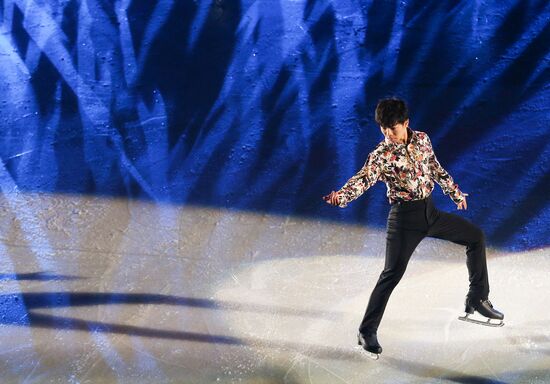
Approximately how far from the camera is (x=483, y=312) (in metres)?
4.36

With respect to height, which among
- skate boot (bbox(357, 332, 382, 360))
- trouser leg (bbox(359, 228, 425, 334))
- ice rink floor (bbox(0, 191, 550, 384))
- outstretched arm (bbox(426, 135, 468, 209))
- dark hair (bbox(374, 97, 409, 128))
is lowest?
ice rink floor (bbox(0, 191, 550, 384))

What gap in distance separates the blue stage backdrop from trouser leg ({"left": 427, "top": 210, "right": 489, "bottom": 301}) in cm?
103

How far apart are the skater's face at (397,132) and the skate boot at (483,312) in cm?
120

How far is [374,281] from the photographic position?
510 cm

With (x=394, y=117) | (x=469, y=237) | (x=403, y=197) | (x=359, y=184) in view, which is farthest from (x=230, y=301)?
(x=394, y=117)

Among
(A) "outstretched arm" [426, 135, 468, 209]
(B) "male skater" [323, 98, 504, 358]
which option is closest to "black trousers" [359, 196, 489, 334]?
(B) "male skater" [323, 98, 504, 358]

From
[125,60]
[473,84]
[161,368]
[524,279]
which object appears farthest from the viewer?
[125,60]

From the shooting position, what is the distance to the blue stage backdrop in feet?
17.8

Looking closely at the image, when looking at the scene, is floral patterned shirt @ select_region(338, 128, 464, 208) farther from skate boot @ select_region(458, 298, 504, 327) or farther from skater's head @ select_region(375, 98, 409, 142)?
skate boot @ select_region(458, 298, 504, 327)

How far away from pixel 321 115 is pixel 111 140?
1791 millimetres

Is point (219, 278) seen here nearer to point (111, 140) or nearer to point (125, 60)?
point (111, 140)

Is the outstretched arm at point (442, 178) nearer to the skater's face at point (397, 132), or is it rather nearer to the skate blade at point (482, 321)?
the skater's face at point (397, 132)

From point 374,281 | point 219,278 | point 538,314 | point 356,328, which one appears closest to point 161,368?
point 219,278

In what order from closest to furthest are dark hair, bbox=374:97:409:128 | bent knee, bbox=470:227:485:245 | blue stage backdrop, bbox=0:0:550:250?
dark hair, bbox=374:97:409:128 → bent knee, bbox=470:227:485:245 → blue stage backdrop, bbox=0:0:550:250
